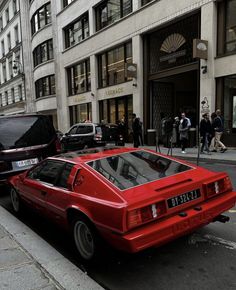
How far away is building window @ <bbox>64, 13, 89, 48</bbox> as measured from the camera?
946 inches

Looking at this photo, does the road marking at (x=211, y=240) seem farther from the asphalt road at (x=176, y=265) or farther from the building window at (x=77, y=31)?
the building window at (x=77, y=31)

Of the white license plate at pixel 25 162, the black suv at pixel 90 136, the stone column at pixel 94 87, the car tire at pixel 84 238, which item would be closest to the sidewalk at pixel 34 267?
the car tire at pixel 84 238

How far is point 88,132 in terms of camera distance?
47.5 feet

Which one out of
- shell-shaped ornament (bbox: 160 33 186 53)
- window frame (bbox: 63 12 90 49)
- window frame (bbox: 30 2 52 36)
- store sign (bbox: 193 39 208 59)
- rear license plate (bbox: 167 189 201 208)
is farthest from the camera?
window frame (bbox: 30 2 52 36)

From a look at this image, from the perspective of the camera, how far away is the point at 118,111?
21281mm

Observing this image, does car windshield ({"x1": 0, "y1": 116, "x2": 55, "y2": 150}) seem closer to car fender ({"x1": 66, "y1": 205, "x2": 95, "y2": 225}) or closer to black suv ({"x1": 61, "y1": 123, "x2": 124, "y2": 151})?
car fender ({"x1": 66, "y1": 205, "x2": 95, "y2": 225})

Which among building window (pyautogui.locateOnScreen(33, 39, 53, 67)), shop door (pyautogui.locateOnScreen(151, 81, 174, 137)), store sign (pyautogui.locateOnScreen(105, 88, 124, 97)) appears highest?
building window (pyautogui.locateOnScreen(33, 39, 53, 67))

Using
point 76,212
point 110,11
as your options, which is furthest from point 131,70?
point 76,212

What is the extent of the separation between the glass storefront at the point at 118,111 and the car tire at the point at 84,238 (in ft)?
49.9

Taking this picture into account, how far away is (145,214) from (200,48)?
12.1 meters

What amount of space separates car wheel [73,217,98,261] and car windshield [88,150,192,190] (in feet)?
2.02

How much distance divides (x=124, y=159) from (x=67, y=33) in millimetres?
25116

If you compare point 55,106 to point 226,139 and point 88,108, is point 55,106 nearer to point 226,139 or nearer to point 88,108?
point 88,108

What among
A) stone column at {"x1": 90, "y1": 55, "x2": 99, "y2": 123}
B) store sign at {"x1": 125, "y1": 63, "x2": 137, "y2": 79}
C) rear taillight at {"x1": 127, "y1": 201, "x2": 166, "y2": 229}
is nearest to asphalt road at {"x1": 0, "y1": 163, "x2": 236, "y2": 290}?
rear taillight at {"x1": 127, "y1": 201, "x2": 166, "y2": 229}
